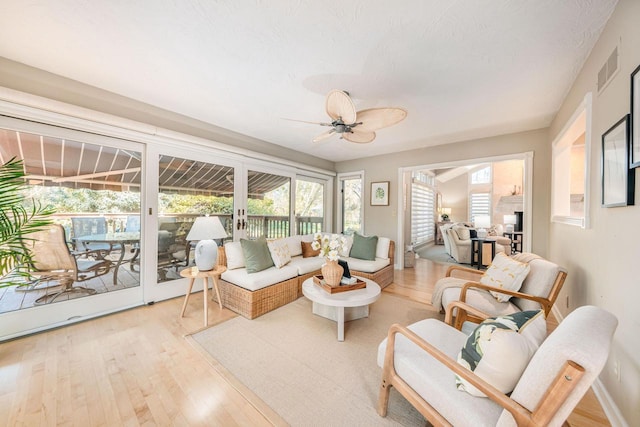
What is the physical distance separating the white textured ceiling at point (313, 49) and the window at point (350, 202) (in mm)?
2937

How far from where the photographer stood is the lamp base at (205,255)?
8.59 feet

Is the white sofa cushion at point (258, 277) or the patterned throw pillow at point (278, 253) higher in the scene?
the patterned throw pillow at point (278, 253)

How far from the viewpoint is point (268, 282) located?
2.77 meters

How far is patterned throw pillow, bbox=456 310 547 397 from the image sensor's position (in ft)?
3.15

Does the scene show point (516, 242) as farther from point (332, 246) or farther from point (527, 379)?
point (527, 379)

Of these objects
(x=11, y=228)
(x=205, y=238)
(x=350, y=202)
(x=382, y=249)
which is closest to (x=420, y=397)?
(x=205, y=238)

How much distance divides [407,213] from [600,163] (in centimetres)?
433

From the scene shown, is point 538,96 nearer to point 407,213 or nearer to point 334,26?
point 334,26

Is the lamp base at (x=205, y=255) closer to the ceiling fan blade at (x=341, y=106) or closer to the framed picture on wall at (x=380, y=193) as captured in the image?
the ceiling fan blade at (x=341, y=106)

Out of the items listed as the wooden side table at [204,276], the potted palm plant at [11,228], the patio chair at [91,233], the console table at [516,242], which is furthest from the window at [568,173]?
the patio chair at [91,233]

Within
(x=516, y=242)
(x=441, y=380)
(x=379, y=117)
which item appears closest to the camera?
(x=441, y=380)

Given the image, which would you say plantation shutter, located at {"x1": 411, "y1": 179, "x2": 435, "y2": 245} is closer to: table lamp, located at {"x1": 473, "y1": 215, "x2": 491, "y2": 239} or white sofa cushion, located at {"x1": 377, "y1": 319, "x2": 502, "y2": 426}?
table lamp, located at {"x1": 473, "y1": 215, "x2": 491, "y2": 239}

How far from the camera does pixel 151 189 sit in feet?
9.63

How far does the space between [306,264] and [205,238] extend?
1.44 m
